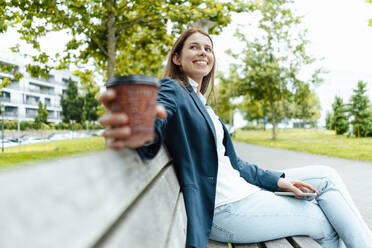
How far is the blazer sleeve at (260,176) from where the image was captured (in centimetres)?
222

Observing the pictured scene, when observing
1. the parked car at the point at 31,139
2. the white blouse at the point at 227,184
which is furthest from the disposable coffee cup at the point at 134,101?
the parked car at the point at 31,139

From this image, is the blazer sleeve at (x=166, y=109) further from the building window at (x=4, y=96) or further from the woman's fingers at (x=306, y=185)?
the building window at (x=4, y=96)

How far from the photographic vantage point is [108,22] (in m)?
8.24

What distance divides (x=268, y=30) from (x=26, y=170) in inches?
869

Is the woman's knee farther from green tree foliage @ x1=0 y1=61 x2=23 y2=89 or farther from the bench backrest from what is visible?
green tree foliage @ x1=0 y1=61 x2=23 y2=89

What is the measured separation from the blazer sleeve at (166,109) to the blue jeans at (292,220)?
0.75 m

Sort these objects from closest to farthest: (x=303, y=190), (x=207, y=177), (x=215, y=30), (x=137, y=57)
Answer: (x=207, y=177) → (x=303, y=190) → (x=215, y=30) → (x=137, y=57)

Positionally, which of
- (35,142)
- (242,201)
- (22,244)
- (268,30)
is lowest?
(35,142)

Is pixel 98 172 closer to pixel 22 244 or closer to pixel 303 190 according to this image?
pixel 22 244

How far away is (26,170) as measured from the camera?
0.35 m

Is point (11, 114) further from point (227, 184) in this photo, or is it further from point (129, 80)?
point (129, 80)

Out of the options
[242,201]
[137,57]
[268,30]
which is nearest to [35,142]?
[137,57]

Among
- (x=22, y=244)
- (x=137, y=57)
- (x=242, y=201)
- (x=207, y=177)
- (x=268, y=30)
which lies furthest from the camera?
(x=268, y=30)

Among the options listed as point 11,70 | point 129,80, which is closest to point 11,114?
point 11,70
